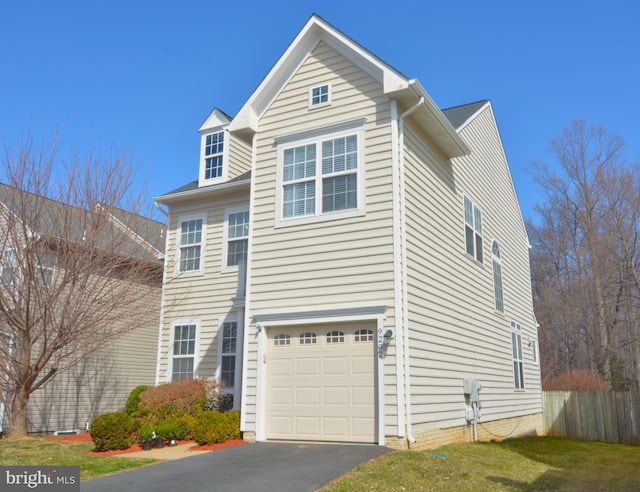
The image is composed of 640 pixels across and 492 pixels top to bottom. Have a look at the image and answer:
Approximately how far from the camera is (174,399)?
12.6 metres

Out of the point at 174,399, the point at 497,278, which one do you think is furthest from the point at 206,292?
the point at 497,278

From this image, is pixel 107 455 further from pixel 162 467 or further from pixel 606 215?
pixel 606 215

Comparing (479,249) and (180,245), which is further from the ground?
(180,245)

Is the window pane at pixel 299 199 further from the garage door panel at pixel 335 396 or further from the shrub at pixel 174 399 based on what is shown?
the shrub at pixel 174 399

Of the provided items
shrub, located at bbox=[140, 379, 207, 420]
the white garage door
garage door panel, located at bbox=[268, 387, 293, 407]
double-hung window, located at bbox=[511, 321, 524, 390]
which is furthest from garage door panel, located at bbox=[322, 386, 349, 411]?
double-hung window, located at bbox=[511, 321, 524, 390]

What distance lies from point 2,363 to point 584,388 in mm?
21738

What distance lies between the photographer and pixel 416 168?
11906 mm

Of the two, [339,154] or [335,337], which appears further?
[339,154]

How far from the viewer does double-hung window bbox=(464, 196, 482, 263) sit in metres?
14.9

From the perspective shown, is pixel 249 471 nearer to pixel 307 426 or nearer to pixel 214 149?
pixel 307 426

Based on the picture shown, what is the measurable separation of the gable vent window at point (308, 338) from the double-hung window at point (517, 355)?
9376 mm

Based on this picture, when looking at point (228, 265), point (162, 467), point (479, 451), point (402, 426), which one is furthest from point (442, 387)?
point (228, 265)

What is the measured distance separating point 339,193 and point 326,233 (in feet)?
2.78

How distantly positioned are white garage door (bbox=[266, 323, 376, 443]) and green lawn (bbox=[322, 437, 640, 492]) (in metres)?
1.43
